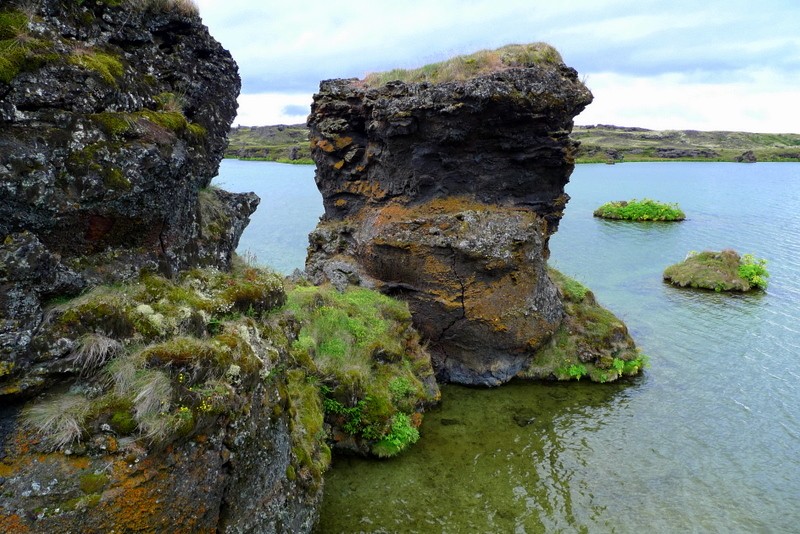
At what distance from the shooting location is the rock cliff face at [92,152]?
6.87 meters

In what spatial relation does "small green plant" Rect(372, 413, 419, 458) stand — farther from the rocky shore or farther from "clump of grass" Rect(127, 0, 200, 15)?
"clump of grass" Rect(127, 0, 200, 15)

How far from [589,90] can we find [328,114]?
33.3 feet

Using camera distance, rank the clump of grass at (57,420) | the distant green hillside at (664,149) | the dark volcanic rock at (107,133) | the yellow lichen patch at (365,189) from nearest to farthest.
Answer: the clump of grass at (57,420) < the dark volcanic rock at (107,133) < the yellow lichen patch at (365,189) < the distant green hillside at (664,149)

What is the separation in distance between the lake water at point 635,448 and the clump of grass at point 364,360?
0.90 metres

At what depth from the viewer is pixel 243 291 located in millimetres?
9750

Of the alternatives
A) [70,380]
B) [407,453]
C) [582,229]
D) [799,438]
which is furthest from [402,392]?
[582,229]

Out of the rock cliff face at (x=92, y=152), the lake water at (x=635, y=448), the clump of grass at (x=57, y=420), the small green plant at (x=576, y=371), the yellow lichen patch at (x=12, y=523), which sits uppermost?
the rock cliff face at (x=92, y=152)

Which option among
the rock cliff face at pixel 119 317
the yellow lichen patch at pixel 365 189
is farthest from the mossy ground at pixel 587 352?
the rock cliff face at pixel 119 317

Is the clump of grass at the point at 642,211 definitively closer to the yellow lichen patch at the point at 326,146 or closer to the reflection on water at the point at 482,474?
the yellow lichen patch at the point at 326,146

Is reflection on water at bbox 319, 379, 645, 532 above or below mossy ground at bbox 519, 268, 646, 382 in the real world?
below

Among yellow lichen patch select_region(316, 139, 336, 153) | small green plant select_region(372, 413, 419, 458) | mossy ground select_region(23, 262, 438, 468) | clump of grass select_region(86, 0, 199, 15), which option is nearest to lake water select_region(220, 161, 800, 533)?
small green plant select_region(372, 413, 419, 458)

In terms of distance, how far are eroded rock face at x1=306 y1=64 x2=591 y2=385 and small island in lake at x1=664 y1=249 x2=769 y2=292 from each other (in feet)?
52.9

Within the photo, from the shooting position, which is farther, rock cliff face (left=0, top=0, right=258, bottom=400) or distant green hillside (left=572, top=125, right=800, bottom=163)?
distant green hillside (left=572, top=125, right=800, bottom=163)

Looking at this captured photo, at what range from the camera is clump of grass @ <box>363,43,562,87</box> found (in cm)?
1847
